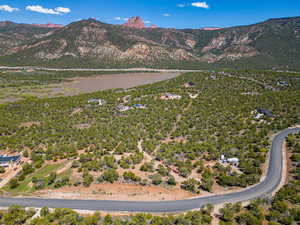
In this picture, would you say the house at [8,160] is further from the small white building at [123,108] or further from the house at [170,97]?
the house at [170,97]

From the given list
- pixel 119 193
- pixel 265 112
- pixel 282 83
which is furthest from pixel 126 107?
pixel 282 83

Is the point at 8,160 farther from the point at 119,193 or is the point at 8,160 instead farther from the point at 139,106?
the point at 139,106

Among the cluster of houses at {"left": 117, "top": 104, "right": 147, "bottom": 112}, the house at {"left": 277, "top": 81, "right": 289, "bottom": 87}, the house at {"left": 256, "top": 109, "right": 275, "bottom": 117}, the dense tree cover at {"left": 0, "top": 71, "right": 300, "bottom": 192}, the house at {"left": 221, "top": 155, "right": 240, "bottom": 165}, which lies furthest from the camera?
the house at {"left": 277, "top": 81, "right": 289, "bottom": 87}

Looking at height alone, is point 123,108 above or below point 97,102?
below

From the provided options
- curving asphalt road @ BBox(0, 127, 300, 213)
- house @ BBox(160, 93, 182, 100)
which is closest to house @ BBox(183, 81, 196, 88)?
house @ BBox(160, 93, 182, 100)

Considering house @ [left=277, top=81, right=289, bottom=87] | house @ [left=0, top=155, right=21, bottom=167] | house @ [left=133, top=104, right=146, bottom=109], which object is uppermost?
house @ [left=277, top=81, right=289, bottom=87]

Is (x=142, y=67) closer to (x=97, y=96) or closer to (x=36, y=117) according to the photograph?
(x=97, y=96)

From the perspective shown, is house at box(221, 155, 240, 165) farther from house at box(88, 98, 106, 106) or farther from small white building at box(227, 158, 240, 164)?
house at box(88, 98, 106, 106)

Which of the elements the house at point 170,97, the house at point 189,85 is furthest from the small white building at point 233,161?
the house at point 189,85
